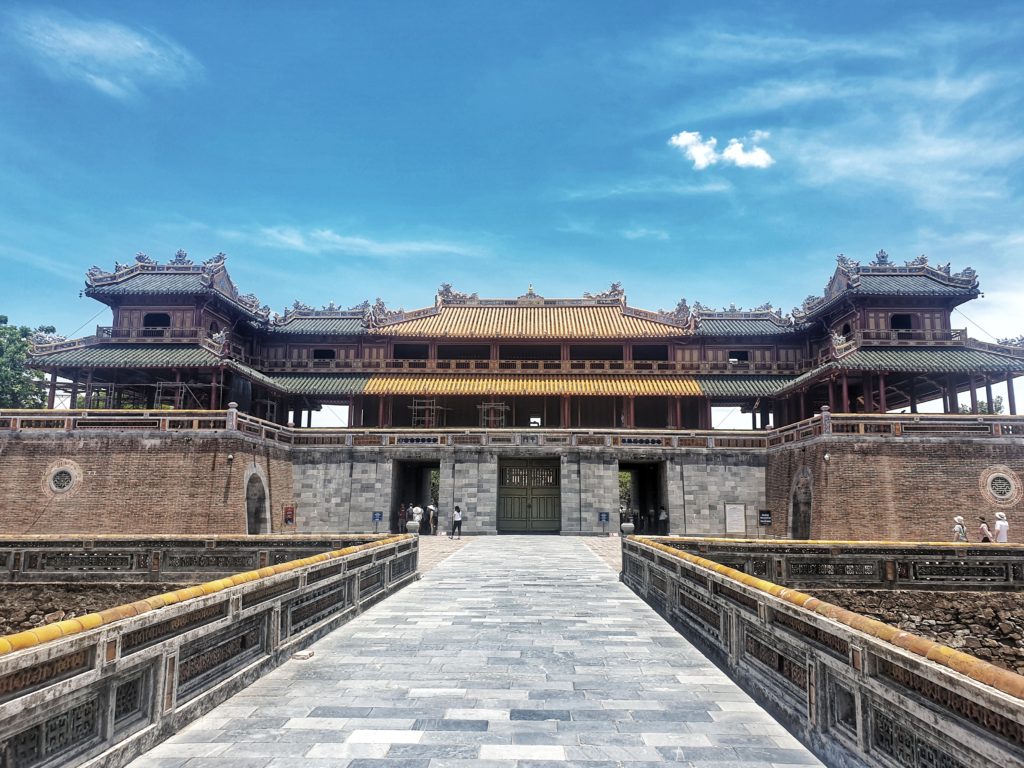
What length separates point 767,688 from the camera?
5871mm

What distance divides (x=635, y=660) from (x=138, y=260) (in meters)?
36.7

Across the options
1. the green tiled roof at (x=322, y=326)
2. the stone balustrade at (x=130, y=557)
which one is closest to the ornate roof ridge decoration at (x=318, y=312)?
the green tiled roof at (x=322, y=326)

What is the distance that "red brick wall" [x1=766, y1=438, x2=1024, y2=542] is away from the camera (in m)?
23.2

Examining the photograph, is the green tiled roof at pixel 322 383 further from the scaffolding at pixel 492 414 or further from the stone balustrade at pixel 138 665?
the stone balustrade at pixel 138 665

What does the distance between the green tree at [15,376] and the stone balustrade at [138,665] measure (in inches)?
1651

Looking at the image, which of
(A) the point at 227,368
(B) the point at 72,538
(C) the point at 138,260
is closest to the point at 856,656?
(B) the point at 72,538

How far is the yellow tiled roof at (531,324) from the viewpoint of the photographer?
37125 millimetres

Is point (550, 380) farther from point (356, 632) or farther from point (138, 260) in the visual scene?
point (356, 632)

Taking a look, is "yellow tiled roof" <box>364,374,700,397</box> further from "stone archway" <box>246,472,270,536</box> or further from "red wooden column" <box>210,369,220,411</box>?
"stone archway" <box>246,472,270,536</box>

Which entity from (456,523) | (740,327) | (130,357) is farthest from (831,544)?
(130,357)

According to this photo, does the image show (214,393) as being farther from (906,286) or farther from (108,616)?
(906,286)

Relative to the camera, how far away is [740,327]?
3731 cm

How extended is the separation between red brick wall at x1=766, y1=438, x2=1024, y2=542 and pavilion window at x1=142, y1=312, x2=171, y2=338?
32.0 metres

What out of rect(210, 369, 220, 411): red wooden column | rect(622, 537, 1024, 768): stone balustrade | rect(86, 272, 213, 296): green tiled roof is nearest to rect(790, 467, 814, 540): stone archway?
rect(622, 537, 1024, 768): stone balustrade
